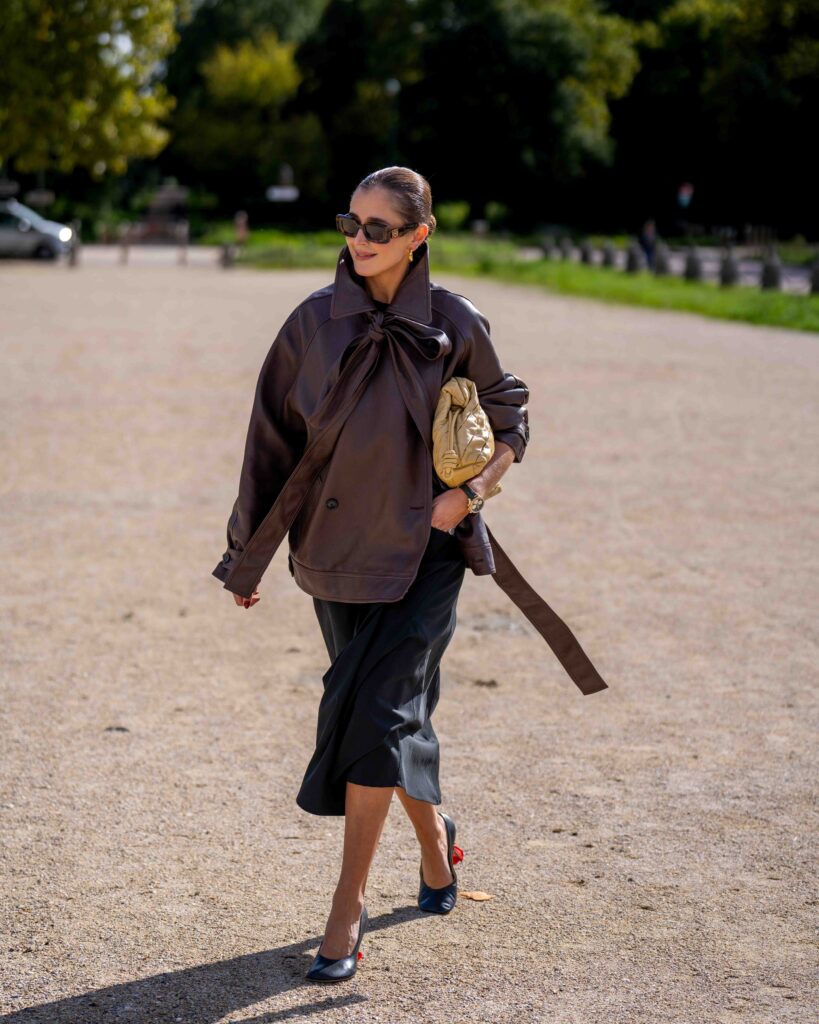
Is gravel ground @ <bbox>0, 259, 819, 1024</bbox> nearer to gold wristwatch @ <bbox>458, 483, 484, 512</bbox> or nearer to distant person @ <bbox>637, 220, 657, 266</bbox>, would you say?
gold wristwatch @ <bbox>458, 483, 484, 512</bbox>

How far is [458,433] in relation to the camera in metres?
3.39

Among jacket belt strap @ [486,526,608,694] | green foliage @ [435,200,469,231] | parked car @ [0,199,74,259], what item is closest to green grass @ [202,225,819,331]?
parked car @ [0,199,74,259]

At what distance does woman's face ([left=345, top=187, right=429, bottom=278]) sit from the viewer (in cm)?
337

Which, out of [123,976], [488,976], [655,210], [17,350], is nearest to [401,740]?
[488,976]

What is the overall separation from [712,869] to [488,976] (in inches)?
35.7

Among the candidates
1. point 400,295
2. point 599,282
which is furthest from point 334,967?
point 599,282

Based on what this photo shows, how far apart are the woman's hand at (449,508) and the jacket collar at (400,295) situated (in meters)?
0.40

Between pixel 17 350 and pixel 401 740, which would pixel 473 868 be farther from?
pixel 17 350

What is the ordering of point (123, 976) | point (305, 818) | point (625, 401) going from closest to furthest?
point (123, 976) < point (305, 818) < point (625, 401)

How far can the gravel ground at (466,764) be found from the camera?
3373 millimetres

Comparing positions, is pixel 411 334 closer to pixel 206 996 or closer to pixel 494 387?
pixel 494 387

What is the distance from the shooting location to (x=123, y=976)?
3346 mm

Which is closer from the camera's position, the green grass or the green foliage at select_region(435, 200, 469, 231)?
the green grass

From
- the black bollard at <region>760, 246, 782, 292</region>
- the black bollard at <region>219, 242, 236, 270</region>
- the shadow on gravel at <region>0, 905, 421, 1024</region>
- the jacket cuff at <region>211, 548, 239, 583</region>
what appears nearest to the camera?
the shadow on gravel at <region>0, 905, 421, 1024</region>
